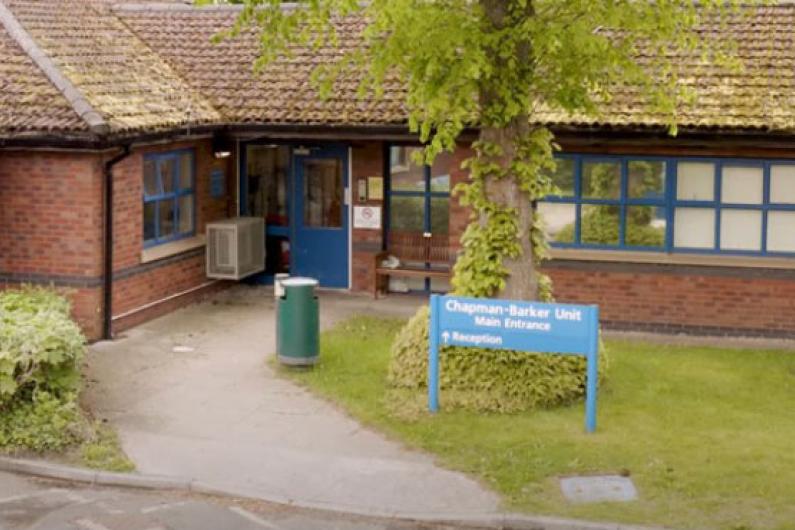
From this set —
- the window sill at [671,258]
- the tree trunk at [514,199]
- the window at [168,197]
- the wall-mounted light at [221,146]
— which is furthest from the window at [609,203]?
the window at [168,197]

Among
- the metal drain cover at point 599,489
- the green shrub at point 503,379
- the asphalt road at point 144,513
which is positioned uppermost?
the green shrub at point 503,379

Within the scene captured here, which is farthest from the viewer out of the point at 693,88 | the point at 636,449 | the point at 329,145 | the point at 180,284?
the point at 329,145

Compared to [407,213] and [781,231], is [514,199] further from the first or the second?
[407,213]

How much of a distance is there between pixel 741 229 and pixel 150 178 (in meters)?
8.04

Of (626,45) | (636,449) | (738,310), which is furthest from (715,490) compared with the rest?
(738,310)

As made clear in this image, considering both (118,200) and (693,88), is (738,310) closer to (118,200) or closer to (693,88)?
(693,88)

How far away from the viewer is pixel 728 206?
1795cm

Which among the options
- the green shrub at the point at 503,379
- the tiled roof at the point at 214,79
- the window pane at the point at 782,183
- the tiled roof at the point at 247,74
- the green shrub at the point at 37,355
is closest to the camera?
the green shrub at the point at 37,355

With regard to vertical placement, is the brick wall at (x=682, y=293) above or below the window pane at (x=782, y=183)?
below

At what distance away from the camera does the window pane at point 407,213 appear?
66.9 ft

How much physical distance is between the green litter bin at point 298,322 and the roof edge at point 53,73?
9.85ft

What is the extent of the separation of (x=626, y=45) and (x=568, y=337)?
3.19 meters

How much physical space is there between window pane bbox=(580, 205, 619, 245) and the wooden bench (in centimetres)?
249

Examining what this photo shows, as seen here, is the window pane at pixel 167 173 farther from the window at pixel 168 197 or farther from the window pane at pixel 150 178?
the window pane at pixel 150 178
